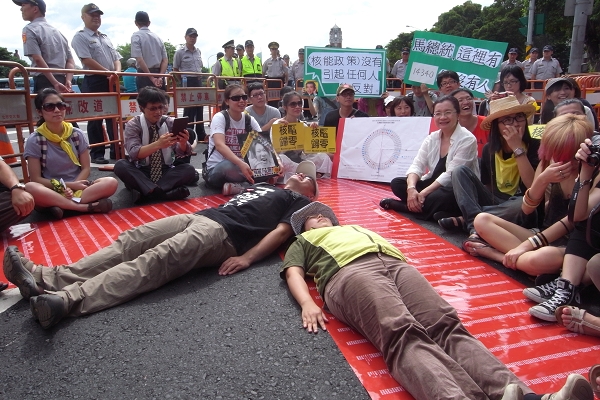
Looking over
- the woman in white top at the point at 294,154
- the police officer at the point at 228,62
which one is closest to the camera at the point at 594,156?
the woman in white top at the point at 294,154

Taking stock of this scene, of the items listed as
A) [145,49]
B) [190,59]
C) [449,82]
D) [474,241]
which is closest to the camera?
[474,241]

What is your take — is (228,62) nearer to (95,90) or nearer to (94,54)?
(94,54)

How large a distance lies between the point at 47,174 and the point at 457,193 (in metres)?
3.88

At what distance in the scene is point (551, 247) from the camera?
2924 mm

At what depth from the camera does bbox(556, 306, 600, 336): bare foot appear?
2.40 metres

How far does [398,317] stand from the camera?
2.09 m

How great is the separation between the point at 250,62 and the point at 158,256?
11.0m

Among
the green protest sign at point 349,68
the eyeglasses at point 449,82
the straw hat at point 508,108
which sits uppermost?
the green protest sign at point 349,68

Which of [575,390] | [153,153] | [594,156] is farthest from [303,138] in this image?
[575,390]

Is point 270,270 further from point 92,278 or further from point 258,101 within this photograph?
point 258,101

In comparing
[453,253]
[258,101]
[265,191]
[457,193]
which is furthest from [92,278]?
[258,101]

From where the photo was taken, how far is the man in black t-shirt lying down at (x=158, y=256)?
2590 mm

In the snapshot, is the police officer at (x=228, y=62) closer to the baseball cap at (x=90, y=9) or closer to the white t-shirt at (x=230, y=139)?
the baseball cap at (x=90, y=9)

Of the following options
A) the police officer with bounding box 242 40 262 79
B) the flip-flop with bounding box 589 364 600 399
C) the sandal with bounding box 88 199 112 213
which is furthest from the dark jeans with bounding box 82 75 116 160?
the flip-flop with bounding box 589 364 600 399
